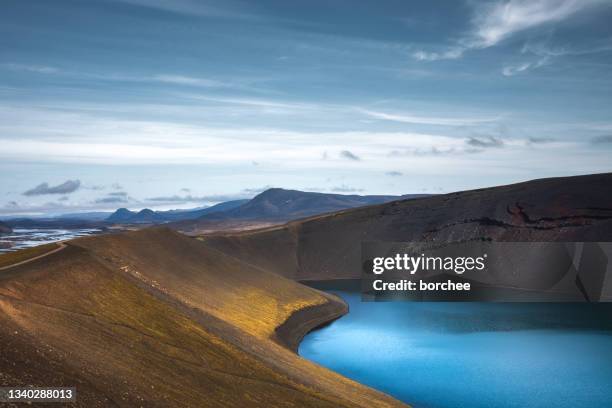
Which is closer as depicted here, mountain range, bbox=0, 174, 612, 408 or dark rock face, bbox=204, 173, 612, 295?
mountain range, bbox=0, 174, 612, 408

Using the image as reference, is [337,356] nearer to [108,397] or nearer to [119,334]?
[119,334]

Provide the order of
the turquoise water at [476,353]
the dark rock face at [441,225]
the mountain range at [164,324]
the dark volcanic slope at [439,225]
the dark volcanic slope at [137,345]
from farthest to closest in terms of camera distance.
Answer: the dark volcanic slope at [439,225] → the dark rock face at [441,225] → the turquoise water at [476,353] → the mountain range at [164,324] → the dark volcanic slope at [137,345]

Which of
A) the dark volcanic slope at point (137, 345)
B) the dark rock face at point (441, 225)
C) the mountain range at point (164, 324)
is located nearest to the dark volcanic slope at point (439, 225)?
the dark rock face at point (441, 225)

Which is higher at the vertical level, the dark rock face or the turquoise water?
the dark rock face

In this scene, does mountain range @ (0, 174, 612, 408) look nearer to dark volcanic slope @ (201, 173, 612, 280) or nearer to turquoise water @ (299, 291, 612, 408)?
turquoise water @ (299, 291, 612, 408)

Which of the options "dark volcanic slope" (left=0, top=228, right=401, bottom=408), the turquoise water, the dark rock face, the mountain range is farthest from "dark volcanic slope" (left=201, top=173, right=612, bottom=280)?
"dark volcanic slope" (left=0, top=228, right=401, bottom=408)

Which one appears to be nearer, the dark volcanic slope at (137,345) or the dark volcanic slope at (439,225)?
the dark volcanic slope at (137,345)

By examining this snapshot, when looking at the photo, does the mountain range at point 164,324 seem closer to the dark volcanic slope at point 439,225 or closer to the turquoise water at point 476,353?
the turquoise water at point 476,353
